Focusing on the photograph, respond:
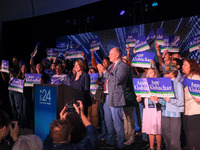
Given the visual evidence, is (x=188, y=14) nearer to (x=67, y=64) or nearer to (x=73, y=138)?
(x=67, y=64)

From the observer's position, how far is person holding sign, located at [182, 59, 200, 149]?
3.31m

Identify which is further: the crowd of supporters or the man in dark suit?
the man in dark suit

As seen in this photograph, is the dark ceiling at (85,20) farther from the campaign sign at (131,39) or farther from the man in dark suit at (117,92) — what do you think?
the man in dark suit at (117,92)

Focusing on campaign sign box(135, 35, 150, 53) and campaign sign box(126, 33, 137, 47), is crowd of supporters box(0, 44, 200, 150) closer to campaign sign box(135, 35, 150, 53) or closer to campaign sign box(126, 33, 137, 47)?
campaign sign box(135, 35, 150, 53)

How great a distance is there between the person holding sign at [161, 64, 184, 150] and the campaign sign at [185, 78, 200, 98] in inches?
5.5

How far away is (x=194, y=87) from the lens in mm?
3164

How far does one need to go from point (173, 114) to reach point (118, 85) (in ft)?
3.20

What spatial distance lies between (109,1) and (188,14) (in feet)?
6.44

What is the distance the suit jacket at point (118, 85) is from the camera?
3887 millimetres

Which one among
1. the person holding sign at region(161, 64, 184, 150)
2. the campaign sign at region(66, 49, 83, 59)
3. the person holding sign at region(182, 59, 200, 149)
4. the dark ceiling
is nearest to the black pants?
the person holding sign at region(182, 59, 200, 149)

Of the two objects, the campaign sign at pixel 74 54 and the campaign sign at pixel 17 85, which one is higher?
the campaign sign at pixel 74 54

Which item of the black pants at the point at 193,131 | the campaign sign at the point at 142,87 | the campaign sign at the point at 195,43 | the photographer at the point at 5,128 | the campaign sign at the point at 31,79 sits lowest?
the black pants at the point at 193,131

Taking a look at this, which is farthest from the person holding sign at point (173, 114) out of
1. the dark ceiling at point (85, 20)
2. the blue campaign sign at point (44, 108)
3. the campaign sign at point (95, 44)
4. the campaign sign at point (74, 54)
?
the campaign sign at point (74, 54)

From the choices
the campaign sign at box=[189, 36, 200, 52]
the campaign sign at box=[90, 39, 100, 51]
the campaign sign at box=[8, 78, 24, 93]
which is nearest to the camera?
the campaign sign at box=[189, 36, 200, 52]
